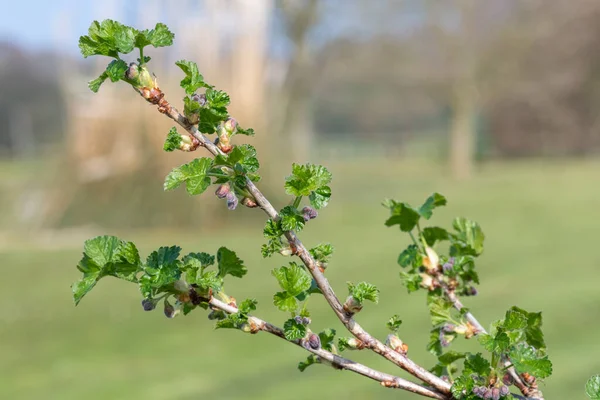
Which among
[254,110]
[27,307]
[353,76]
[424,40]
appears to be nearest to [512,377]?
[27,307]

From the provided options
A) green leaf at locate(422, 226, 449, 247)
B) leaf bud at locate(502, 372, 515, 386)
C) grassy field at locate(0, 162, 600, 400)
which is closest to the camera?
leaf bud at locate(502, 372, 515, 386)

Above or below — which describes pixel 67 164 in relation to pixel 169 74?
below

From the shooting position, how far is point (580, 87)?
14.1 metres

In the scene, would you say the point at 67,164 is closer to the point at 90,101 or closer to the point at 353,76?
the point at 90,101

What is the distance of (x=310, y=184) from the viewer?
40cm

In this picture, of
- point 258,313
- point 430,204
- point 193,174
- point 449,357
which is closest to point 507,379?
point 449,357

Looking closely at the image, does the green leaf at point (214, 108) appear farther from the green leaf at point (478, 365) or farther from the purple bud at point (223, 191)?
the green leaf at point (478, 365)

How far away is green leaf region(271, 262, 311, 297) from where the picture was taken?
417 millimetres

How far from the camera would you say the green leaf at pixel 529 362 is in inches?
16.6

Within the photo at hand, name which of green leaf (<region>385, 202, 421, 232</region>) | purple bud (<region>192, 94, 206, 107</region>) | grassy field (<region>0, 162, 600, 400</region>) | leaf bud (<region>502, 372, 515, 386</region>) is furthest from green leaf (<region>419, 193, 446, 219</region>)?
grassy field (<region>0, 162, 600, 400</region>)

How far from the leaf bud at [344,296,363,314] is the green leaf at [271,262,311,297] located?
2cm

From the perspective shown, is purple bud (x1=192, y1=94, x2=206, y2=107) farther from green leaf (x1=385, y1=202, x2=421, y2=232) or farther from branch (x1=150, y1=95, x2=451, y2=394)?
green leaf (x1=385, y1=202, x2=421, y2=232)

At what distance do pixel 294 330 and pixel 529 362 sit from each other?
136 mm

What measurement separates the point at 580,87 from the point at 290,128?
10082 mm
